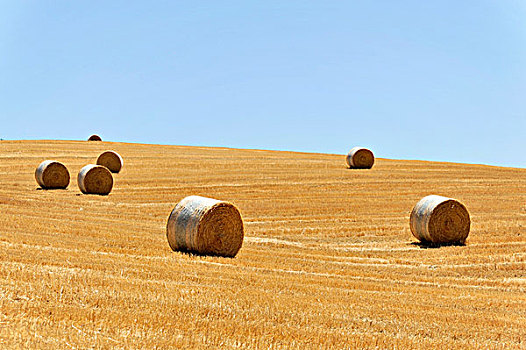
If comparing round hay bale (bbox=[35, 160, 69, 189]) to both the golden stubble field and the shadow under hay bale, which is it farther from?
the shadow under hay bale

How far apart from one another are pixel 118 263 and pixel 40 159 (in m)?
30.0

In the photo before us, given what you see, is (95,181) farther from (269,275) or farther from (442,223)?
(269,275)

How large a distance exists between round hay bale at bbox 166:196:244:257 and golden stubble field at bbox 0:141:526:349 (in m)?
0.38

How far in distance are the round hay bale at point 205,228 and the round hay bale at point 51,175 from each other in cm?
1664

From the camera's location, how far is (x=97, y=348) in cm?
523


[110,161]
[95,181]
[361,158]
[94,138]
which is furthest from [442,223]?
[94,138]

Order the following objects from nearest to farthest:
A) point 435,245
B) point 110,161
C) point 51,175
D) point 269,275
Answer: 1. point 269,275
2. point 435,245
3. point 51,175
4. point 110,161

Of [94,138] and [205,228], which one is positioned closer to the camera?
[205,228]

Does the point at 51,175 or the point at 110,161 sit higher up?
the point at 110,161

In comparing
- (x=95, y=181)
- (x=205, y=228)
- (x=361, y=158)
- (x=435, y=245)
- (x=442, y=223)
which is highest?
(x=361, y=158)

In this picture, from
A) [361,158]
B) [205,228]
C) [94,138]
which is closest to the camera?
[205,228]

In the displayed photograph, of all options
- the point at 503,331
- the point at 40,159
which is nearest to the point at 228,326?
the point at 503,331

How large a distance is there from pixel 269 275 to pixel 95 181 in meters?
17.9

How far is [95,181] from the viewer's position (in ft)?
88.9
